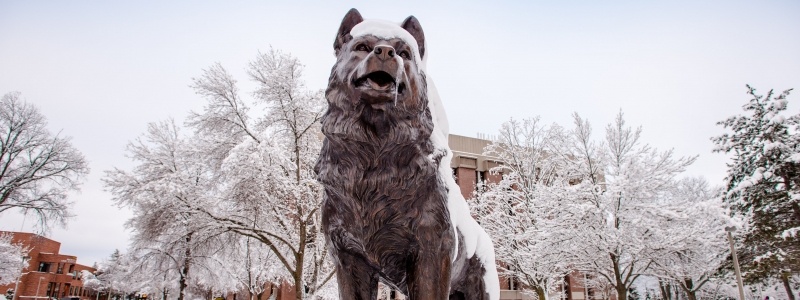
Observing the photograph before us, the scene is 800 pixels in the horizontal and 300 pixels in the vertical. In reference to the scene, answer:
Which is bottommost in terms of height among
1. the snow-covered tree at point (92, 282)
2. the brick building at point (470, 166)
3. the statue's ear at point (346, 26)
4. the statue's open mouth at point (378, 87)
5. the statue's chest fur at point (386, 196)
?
the snow-covered tree at point (92, 282)

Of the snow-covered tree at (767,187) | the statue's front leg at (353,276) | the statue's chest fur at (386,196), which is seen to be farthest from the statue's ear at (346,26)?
the snow-covered tree at (767,187)

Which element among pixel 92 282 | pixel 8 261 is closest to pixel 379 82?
pixel 8 261

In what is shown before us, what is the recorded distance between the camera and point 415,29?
100 inches

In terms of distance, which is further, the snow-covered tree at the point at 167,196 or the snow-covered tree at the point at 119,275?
the snow-covered tree at the point at 119,275

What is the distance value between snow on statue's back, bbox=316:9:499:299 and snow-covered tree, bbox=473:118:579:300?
40.8ft

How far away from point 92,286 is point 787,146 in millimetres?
71900

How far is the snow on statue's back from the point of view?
216cm

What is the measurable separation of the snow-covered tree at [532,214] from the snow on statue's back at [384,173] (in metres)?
12.4

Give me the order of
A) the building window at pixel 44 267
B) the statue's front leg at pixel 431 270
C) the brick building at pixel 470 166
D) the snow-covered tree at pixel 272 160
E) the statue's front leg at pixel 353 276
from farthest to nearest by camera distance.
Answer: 1. the building window at pixel 44 267
2. the brick building at pixel 470 166
3. the snow-covered tree at pixel 272 160
4. the statue's front leg at pixel 353 276
5. the statue's front leg at pixel 431 270

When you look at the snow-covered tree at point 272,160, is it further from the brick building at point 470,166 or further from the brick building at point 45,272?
the brick building at point 45,272

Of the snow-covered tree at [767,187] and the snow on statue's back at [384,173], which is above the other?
the snow-covered tree at [767,187]

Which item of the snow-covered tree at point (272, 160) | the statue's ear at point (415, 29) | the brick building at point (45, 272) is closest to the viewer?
the statue's ear at point (415, 29)

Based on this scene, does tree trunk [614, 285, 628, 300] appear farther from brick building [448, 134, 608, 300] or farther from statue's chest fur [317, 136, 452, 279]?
brick building [448, 134, 608, 300]

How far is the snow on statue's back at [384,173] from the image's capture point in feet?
7.09
